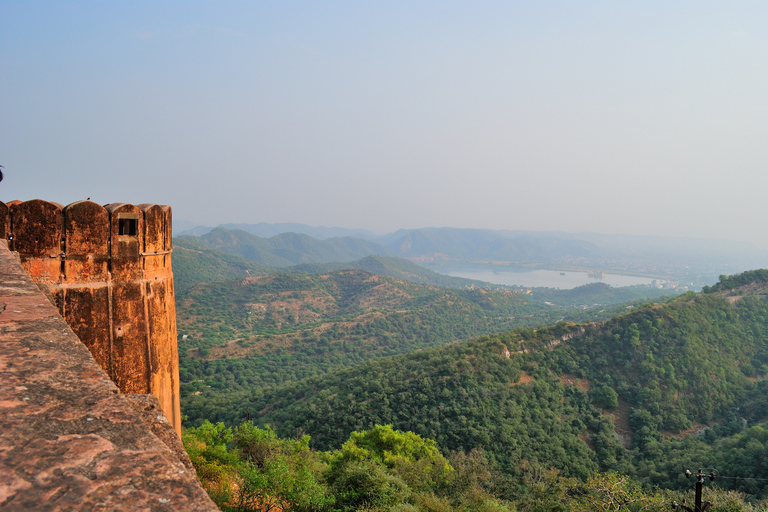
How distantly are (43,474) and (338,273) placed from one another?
116m

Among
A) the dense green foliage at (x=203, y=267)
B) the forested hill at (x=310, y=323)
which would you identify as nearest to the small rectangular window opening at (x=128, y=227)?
the forested hill at (x=310, y=323)

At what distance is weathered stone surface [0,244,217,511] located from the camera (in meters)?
1.46

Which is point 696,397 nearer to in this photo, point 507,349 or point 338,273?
point 507,349

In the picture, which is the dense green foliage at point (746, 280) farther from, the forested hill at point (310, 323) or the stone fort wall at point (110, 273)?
the stone fort wall at point (110, 273)

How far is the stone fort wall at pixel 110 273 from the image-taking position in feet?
19.2

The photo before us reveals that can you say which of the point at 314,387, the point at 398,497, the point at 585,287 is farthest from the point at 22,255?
the point at 585,287

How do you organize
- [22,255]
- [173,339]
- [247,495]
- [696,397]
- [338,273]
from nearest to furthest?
[22,255] < [173,339] < [247,495] < [696,397] < [338,273]

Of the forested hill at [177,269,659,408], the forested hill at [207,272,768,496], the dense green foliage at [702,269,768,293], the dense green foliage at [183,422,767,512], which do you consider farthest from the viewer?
the forested hill at [177,269,659,408]

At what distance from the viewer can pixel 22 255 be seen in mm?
5734

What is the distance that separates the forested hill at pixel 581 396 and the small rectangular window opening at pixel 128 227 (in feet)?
83.3

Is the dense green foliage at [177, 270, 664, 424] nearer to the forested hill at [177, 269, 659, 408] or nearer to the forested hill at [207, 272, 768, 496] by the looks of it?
the forested hill at [177, 269, 659, 408]

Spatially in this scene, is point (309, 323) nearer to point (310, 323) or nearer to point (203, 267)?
point (310, 323)

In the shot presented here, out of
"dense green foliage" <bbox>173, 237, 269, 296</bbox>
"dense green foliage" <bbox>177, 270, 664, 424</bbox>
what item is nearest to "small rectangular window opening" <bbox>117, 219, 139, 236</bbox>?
"dense green foliage" <bbox>177, 270, 664, 424</bbox>

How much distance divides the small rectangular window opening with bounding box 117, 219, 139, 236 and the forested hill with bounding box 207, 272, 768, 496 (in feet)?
83.3
